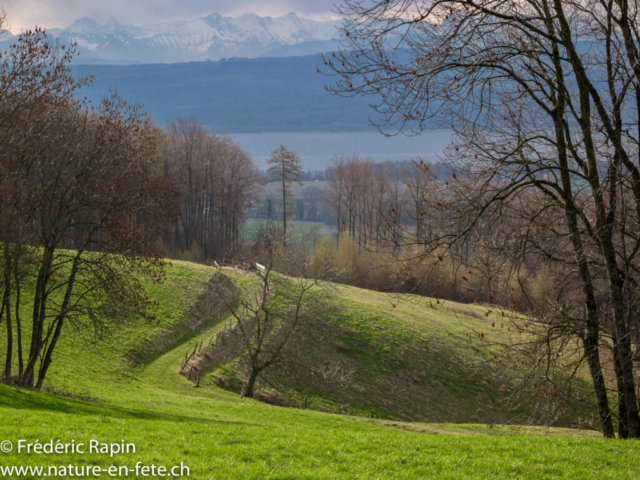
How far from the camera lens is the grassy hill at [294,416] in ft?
30.1

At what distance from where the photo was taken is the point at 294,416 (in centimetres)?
2053

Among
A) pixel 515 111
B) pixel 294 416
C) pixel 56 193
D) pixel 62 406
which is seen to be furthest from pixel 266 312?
pixel 515 111

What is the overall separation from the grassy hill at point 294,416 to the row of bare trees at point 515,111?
3.05 meters

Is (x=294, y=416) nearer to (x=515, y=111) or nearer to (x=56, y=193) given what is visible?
(x=56, y=193)

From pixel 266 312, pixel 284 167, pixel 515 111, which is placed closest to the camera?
pixel 515 111

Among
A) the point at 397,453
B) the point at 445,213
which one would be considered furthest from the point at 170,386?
the point at 445,213

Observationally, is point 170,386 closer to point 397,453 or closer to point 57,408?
point 57,408

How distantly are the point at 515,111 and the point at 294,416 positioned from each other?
14117mm

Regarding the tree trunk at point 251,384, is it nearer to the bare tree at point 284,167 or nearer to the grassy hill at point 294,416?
the grassy hill at point 294,416

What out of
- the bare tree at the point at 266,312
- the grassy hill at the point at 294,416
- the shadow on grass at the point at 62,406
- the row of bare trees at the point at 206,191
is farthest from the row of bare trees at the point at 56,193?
the row of bare trees at the point at 206,191

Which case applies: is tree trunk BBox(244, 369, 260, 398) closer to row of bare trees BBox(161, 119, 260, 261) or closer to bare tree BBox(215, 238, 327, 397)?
bare tree BBox(215, 238, 327, 397)

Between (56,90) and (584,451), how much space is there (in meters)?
20.7

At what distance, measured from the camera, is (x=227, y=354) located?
2969 cm

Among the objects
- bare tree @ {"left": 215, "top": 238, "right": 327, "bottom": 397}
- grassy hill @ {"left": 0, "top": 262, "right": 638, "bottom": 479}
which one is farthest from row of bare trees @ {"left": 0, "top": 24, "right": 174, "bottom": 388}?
bare tree @ {"left": 215, "top": 238, "right": 327, "bottom": 397}
